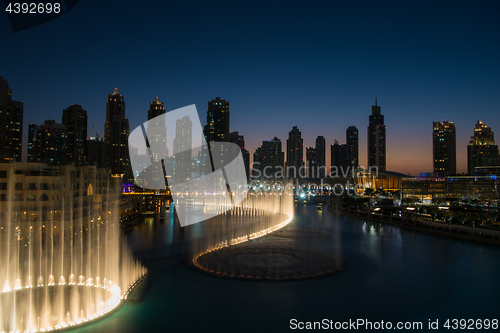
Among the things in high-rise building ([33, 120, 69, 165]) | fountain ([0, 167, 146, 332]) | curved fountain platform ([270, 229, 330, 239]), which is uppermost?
high-rise building ([33, 120, 69, 165])

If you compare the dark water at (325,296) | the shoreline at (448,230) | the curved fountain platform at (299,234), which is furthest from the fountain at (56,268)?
the shoreline at (448,230)

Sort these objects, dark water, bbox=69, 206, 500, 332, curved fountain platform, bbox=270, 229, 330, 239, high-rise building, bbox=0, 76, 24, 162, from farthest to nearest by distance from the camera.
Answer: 1. high-rise building, bbox=0, 76, 24, 162
2. curved fountain platform, bbox=270, 229, 330, 239
3. dark water, bbox=69, 206, 500, 332

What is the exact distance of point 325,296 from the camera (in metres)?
16.2

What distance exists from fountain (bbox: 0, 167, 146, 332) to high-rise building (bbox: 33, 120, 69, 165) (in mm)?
97419

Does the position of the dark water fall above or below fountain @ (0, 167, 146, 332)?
below

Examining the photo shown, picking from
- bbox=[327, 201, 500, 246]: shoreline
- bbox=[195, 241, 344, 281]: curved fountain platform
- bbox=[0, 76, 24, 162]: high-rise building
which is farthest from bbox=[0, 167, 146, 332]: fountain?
bbox=[0, 76, 24, 162]: high-rise building

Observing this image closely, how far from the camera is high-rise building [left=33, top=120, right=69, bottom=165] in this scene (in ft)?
387

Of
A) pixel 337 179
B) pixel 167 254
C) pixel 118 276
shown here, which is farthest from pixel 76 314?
pixel 337 179

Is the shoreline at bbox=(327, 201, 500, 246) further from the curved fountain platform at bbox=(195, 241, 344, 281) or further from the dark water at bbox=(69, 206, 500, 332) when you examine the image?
the curved fountain platform at bbox=(195, 241, 344, 281)

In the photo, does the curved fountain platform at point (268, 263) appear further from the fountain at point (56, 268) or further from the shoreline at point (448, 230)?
the shoreline at point (448, 230)

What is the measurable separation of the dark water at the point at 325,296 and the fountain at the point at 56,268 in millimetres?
1318

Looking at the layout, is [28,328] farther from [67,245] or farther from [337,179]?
[337,179]

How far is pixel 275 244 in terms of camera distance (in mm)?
29562

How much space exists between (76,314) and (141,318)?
2.50 meters
